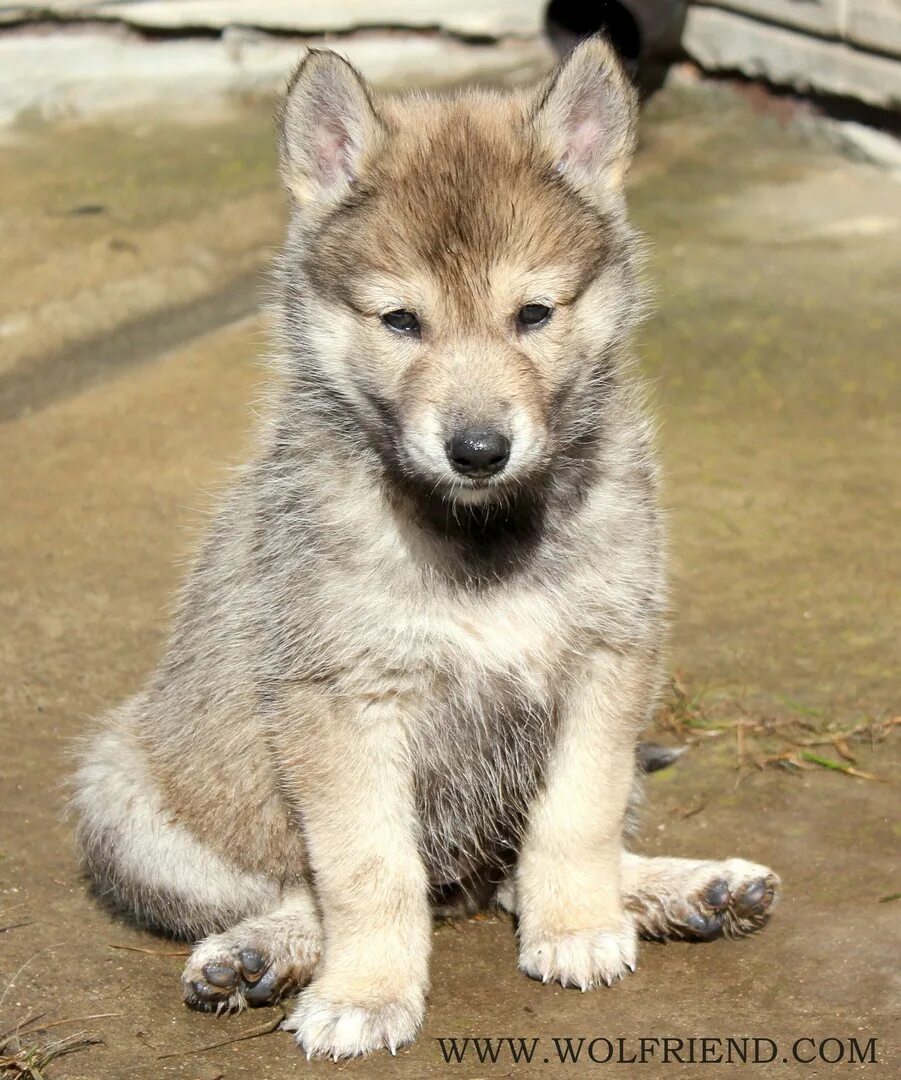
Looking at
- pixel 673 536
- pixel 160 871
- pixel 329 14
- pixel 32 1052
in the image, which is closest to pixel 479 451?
pixel 160 871

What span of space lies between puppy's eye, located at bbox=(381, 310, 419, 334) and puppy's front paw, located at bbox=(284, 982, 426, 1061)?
1.32 m

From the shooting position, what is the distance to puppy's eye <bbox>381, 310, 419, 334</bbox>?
10.5ft

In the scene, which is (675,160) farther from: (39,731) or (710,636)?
(39,731)

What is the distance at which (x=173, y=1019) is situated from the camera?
3.30 metres

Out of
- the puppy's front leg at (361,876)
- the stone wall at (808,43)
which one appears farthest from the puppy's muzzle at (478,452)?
the stone wall at (808,43)

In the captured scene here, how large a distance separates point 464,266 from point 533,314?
0.63 feet

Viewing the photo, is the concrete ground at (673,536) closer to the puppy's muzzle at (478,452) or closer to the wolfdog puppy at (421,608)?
the wolfdog puppy at (421,608)

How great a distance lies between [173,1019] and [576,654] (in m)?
1.11

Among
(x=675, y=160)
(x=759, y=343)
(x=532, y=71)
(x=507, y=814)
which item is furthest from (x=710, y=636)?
(x=532, y=71)

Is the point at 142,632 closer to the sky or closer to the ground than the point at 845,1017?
closer to the ground

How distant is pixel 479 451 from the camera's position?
9.87 feet

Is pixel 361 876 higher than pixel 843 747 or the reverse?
higher

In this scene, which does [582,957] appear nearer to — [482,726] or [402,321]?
[482,726]

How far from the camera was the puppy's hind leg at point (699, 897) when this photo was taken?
3.49m
